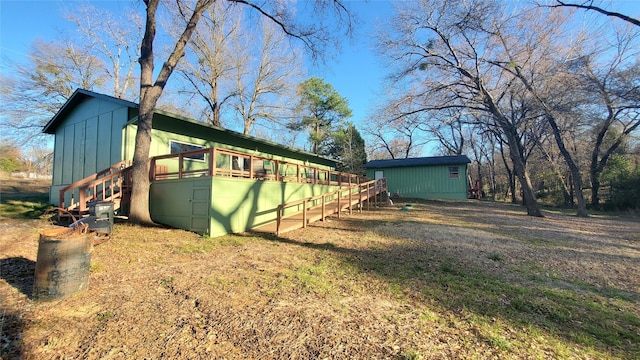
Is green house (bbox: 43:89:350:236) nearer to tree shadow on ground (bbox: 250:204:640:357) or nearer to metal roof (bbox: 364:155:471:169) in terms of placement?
tree shadow on ground (bbox: 250:204:640:357)

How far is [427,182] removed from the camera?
22.3m

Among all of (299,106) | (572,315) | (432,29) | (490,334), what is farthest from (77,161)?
(299,106)

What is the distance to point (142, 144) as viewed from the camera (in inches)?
316

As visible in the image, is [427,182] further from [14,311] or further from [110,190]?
[14,311]

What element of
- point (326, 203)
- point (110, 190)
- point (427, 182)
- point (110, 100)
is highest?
point (110, 100)

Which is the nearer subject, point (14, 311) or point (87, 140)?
point (14, 311)

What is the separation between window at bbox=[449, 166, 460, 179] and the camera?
70.3 feet

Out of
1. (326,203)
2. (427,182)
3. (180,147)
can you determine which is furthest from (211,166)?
(427,182)

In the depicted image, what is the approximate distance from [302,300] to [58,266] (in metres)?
2.96

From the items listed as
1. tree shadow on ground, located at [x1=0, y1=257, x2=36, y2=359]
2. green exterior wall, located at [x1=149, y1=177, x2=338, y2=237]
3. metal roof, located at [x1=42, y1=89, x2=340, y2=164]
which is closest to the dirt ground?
tree shadow on ground, located at [x1=0, y1=257, x2=36, y2=359]

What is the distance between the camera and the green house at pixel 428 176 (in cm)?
2131

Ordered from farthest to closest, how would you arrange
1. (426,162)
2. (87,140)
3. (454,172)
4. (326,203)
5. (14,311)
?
(426,162) → (454,172) → (326,203) → (87,140) → (14,311)

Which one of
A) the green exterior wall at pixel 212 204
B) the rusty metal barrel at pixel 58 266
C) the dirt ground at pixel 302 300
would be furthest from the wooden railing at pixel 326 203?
the rusty metal barrel at pixel 58 266

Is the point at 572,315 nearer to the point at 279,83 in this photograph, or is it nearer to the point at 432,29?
the point at 432,29
